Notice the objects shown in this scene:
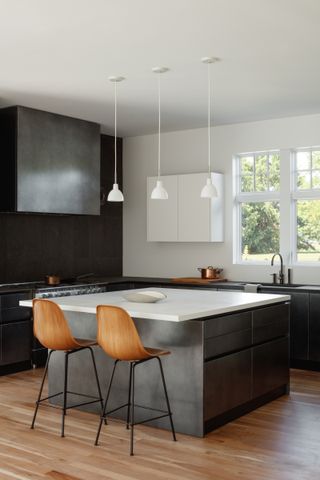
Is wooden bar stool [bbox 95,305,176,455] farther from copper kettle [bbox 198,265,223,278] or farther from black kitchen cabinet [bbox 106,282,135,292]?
copper kettle [bbox 198,265,223,278]

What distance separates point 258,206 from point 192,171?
992 mm

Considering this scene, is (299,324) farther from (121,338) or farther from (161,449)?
(121,338)

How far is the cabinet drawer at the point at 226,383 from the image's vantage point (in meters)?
4.50

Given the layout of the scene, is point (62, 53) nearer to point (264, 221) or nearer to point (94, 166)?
point (94, 166)

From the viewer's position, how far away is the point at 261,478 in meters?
3.71

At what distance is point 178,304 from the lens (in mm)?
4852

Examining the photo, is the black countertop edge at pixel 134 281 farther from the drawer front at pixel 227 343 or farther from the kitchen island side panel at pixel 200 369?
the drawer front at pixel 227 343

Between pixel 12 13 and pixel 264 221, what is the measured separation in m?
4.54

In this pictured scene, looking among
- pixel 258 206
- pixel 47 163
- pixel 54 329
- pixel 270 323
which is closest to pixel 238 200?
pixel 258 206

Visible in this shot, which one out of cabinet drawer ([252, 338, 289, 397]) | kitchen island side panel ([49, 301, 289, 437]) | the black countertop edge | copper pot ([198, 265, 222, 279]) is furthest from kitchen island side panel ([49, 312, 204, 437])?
copper pot ([198, 265, 222, 279])

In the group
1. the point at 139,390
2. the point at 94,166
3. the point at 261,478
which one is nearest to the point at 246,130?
the point at 94,166

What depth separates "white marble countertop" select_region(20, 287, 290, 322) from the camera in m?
4.34

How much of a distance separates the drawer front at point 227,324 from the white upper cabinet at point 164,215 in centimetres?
309

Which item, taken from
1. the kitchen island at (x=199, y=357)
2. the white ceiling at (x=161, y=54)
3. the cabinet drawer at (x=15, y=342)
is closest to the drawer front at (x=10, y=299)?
the cabinet drawer at (x=15, y=342)
